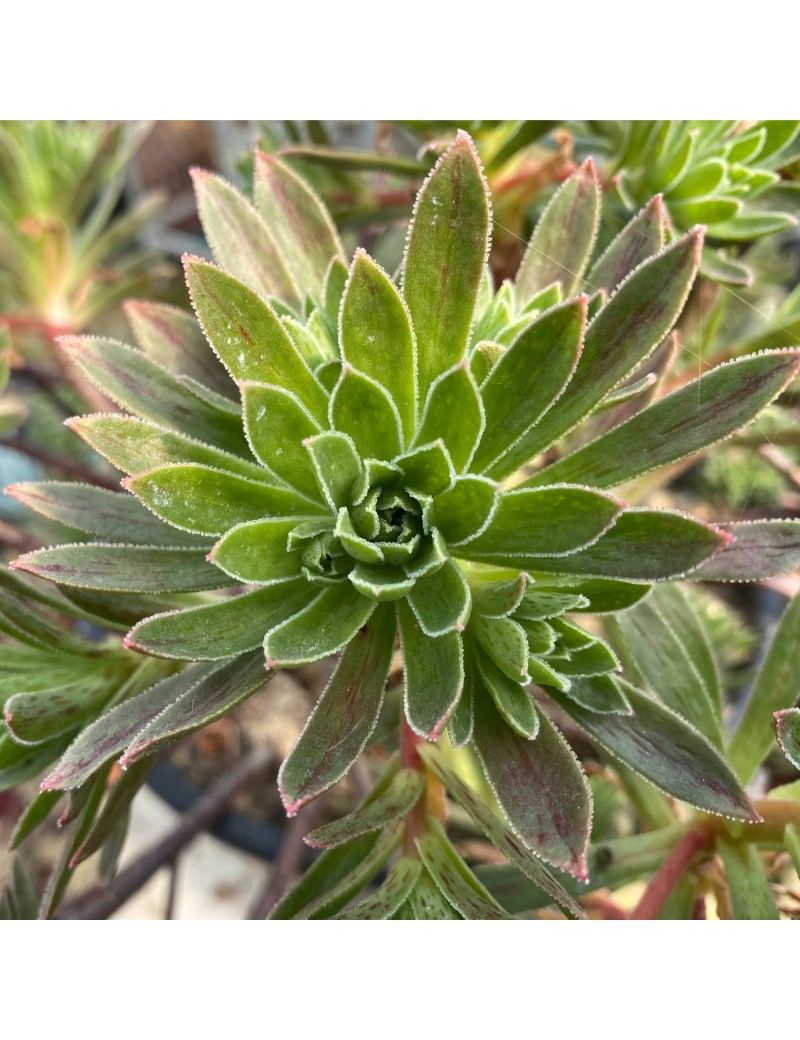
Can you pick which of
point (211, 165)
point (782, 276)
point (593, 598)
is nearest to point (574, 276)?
point (593, 598)

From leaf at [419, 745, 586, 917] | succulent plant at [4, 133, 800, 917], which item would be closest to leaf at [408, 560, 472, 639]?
succulent plant at [4, 133, 800, 917]

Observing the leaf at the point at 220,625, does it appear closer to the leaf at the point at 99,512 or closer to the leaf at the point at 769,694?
the leaf at the point at 99,512

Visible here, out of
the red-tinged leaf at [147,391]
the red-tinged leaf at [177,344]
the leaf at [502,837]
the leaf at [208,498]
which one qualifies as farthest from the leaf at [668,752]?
the red-tinged leaf at [177,344]

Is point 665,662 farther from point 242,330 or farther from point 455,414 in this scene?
point 242,330

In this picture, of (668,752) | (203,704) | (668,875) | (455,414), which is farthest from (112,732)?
(668,875)

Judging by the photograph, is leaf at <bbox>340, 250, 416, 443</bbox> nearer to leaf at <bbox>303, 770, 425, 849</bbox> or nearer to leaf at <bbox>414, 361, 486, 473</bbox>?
leaf at <bbox>414, 361, 486, 473</bbox>

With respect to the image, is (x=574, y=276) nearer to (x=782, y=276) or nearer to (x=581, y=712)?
(x=581, y=712)
